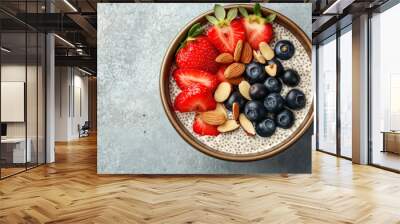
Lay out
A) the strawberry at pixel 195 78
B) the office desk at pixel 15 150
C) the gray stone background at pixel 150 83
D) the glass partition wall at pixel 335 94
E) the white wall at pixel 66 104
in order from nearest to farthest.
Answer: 1. the strawberry at pixel 195 78
2. the gray stone background at pixel 150 83
3. the office desk at pixel 15 150
4. the glass partition wall at pixel 335 94
5. the white wall at pixel 66 104

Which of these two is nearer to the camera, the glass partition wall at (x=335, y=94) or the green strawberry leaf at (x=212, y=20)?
the green strawberry leaf at (x=212, y=20)

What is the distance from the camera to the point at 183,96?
4445 millimetres

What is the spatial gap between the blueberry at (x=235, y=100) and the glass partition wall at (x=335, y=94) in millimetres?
4142

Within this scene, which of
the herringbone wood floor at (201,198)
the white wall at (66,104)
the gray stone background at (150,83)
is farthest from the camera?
the white wall at (66,104)

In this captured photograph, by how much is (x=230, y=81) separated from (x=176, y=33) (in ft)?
2.82

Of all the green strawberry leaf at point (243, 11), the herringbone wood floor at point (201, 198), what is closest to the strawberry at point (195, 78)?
the green strawberry leaf at point (243, 11)

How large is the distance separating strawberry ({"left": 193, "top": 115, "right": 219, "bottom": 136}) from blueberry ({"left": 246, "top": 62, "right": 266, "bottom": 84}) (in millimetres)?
691

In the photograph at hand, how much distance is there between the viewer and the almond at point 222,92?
4465 mm

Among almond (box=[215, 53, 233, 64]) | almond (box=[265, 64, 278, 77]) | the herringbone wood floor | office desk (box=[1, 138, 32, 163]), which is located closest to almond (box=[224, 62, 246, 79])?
almond (box=[215, 53, 233, 64])

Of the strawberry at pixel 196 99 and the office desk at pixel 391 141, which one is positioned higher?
the strawberry at pixel 196 99

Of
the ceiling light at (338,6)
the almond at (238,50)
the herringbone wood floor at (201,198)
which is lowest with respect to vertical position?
the herringbone wood floor at (201,198)

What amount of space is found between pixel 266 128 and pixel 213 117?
2.02 ft

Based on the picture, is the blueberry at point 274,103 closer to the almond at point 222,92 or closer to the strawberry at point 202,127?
the almond at point 222,92

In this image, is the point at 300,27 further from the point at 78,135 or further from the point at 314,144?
the point at 78,135
